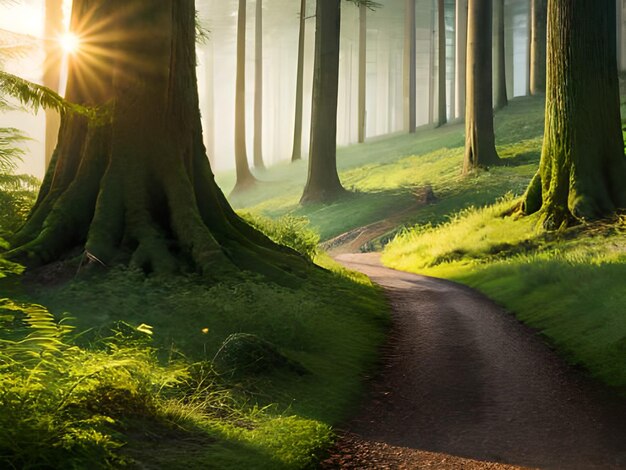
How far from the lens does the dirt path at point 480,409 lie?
17.0ft

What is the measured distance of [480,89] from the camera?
83.0ft

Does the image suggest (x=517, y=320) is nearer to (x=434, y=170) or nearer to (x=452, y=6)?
(x=434, y=170)

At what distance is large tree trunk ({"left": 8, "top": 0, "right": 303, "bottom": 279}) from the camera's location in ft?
32.0

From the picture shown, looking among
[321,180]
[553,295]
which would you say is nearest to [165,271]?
[553,295]

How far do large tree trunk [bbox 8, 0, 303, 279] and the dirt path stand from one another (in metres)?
3.00

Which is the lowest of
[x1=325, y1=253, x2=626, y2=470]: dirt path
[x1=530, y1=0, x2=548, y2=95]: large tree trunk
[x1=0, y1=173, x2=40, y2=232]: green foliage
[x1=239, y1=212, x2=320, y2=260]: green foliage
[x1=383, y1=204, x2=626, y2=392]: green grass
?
[x1=325, y1=253, x2=626, y2=470]: dirt path

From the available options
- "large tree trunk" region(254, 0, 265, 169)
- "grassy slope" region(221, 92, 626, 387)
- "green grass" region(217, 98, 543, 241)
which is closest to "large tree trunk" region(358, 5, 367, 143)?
"green grass" region(217, 98, 543, 241)

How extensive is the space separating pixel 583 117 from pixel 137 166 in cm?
961

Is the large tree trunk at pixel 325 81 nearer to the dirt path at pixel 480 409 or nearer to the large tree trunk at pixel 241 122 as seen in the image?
the large tree trunk at pixel 241 122

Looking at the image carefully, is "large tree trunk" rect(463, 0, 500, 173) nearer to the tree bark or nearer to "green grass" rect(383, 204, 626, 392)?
"green grass" rect(383, 204, 626, 392)

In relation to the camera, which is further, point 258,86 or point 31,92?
point 258,86

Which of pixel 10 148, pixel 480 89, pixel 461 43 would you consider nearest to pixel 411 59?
pixel 461 43

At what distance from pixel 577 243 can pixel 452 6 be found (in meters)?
50.4

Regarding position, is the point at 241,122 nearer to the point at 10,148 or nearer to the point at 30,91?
the point at 10,148
